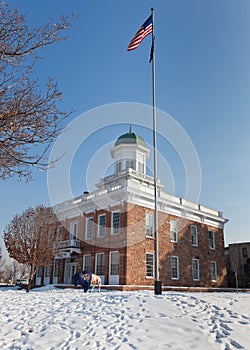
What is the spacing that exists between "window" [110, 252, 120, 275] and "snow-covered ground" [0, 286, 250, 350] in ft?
44.3

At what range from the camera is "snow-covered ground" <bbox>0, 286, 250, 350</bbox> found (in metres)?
6.52

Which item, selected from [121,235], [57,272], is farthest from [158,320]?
[57,272]

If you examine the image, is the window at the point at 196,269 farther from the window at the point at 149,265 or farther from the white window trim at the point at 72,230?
the white window trim at the point at 72,230

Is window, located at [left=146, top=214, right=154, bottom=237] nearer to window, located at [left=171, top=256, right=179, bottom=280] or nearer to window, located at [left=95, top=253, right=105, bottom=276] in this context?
window, located at [left=171, top=256, right=179, bottom=280]

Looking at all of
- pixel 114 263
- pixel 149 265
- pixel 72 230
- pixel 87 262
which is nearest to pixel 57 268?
pixel 72 230

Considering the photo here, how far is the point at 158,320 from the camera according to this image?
7949 mm

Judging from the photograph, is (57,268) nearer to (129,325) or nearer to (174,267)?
(174,267)

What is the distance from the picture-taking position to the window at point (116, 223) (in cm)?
2458

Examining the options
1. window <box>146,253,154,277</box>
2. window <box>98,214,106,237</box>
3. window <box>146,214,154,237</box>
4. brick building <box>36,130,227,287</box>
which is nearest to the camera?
brick building <box>36,130,227,287</box>

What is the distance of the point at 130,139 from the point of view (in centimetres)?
3228

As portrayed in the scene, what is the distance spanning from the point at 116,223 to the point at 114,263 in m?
3.04

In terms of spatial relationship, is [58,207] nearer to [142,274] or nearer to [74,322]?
[142,274]

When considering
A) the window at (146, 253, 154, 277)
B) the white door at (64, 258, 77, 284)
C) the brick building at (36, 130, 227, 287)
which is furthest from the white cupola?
the white door at (64, 258, 77, 284)

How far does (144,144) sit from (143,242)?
12.0 meters
